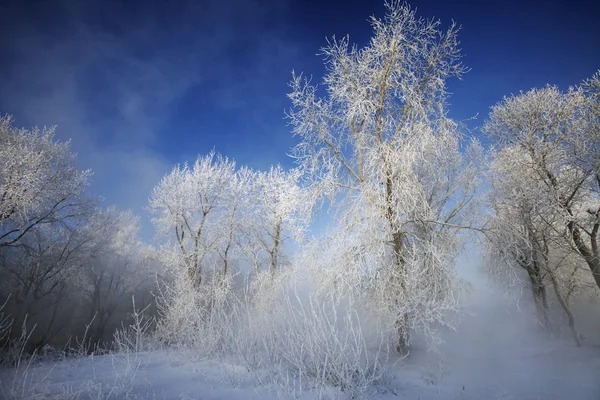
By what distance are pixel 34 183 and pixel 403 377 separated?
1499 cm

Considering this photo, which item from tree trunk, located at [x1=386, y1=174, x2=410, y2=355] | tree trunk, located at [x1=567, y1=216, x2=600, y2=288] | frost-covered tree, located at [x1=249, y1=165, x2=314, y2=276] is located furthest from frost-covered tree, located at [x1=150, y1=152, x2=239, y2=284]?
tree trunk, located at [x1=567, y1=216, x2=600, y2=288]

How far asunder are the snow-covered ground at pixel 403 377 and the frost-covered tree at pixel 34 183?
6991 mm

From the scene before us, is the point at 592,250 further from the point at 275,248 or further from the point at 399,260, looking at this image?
the point at 275,248

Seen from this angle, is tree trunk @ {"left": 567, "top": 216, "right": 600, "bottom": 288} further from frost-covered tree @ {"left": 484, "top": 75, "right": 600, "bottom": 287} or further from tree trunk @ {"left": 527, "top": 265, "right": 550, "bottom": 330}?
tree trunk @ {"left": 527, "top": 265, "right": 550, "bottom": 330}

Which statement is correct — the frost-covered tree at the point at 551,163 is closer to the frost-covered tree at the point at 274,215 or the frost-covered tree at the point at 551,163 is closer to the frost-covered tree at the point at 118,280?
the frost-covered tree at the point at 274,215

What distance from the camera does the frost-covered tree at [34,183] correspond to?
10.3 m

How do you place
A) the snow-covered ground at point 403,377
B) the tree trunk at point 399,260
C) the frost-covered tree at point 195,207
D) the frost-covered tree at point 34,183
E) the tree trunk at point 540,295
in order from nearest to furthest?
the snow-covered ground at point 403,377 → the tree trunk at point 399,260 → the frost-covered tree at point 34,183 → the tree trunk at point 540,295 → the frost-covered tree at point 195,207

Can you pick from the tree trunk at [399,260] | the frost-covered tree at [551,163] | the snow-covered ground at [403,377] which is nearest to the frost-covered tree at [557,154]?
the frost-covered tree at [551,163]

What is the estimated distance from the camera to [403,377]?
19.2 feet

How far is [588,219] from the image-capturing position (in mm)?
8438

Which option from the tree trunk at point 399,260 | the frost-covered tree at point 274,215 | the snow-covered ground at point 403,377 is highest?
the frost-covered tree at point 274,215

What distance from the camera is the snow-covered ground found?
3.74 meters

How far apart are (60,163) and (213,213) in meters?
7.75

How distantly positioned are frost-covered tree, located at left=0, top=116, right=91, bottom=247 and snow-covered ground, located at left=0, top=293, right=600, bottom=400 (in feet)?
22.9
